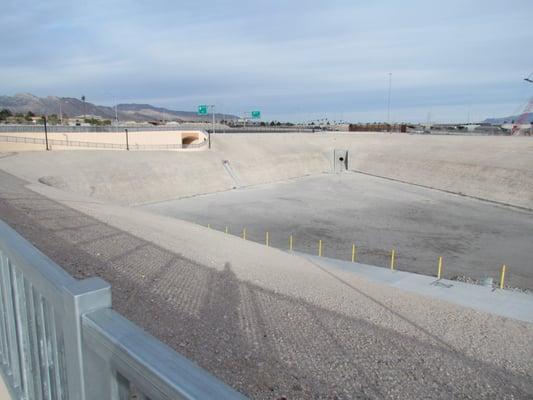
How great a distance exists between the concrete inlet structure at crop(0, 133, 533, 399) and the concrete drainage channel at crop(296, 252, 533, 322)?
42 centimetres

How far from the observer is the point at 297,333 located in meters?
7.89

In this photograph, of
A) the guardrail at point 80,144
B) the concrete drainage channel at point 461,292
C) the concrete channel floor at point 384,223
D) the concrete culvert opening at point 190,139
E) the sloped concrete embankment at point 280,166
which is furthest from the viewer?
the concrete culvert opening at point 190,139

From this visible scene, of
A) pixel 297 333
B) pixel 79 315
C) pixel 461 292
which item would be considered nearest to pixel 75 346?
pixel 79 315

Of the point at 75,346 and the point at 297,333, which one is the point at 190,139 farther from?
the point at 75,346

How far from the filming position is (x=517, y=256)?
23.8m

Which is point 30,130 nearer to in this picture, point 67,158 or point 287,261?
point 67,158

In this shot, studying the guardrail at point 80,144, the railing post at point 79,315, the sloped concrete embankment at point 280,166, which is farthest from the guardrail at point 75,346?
the guardrail at point 80,144

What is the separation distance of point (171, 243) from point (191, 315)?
21.0 ft

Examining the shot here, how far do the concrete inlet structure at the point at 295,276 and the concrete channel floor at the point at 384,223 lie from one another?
18 centimetres

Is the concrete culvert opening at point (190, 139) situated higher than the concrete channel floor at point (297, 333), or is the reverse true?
the concrete culvert opening at point (190, 139)

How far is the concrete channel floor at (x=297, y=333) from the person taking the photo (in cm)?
639

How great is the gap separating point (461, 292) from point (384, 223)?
52.3 feet

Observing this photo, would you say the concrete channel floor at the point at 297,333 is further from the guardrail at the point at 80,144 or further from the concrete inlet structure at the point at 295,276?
the guardrail at the point at 80,144

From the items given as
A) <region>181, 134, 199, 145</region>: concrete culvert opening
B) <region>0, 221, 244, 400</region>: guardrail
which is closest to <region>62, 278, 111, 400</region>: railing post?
<region>0, 221, 244, 400</region>: guardrail
